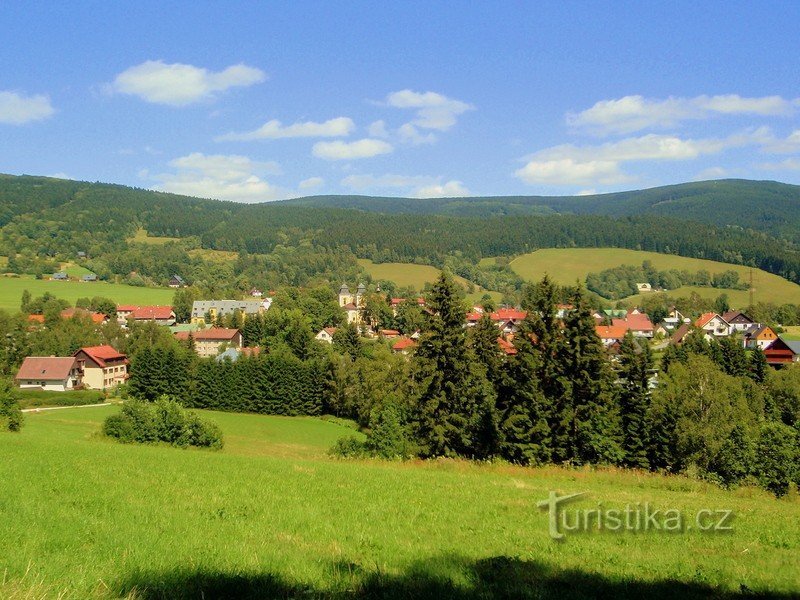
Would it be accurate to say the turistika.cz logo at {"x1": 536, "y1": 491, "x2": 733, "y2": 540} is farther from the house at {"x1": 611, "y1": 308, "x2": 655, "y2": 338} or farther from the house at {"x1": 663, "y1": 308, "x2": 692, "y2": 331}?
the house at {"x1": 663, "y1": 308, "x2": 692, "y2": 331}

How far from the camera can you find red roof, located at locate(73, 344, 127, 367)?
268ft

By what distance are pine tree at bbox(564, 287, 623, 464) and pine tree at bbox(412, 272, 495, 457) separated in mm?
4892

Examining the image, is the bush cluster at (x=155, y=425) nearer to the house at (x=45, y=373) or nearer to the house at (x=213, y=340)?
the house at (x=45, y=373)

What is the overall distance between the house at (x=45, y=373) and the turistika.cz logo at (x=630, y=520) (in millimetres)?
76208

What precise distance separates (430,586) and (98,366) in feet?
274

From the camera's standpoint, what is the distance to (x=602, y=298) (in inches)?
6619

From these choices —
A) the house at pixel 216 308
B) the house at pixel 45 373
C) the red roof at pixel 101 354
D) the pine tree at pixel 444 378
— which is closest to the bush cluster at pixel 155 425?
the pine tree at pixel 444 378

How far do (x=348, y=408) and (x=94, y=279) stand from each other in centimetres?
13740

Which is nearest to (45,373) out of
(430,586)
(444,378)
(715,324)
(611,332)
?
(444,378)

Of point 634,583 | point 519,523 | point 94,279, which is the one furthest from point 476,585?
point 94,279

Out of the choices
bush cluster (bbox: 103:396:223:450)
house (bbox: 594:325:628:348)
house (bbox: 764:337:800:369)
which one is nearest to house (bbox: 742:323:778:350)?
house (bbox: 764:337:800:369)

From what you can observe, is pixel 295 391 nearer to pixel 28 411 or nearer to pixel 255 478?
pixel 28 411

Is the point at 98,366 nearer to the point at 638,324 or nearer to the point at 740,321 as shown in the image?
the point at 638,324

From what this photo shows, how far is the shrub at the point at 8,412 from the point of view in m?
36.9
